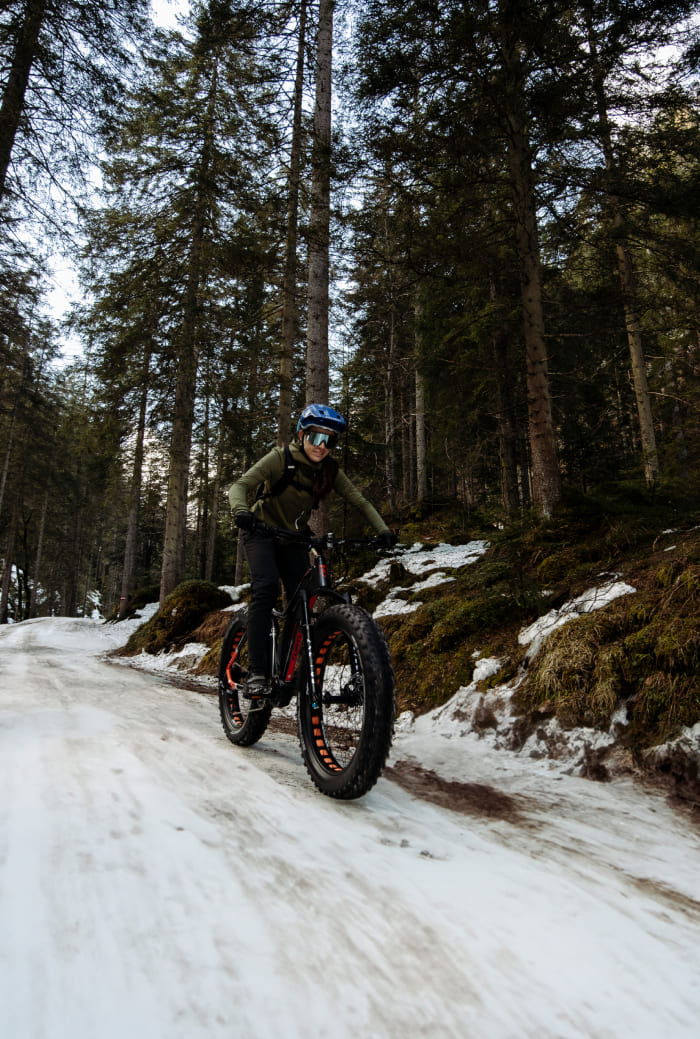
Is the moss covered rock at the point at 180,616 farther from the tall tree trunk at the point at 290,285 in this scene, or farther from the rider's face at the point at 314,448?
the rider's face at the point at 314,448

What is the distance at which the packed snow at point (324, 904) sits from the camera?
1.12 metres

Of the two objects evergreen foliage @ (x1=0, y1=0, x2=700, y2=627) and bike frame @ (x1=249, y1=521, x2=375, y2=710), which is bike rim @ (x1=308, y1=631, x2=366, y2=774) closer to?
bike frame @ (x1=249, y1=521, x2=375, y2=710)

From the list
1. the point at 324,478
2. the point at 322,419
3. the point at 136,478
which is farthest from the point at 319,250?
the point at 136,478

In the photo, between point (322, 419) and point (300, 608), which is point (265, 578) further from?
point (322, 419)

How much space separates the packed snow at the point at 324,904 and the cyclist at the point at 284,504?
33.7 inches

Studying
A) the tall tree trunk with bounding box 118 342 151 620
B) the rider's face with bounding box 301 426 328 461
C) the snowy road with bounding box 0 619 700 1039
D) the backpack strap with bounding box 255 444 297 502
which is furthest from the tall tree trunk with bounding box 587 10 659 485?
the tall tree trunk with bounding box 118 342 151 620

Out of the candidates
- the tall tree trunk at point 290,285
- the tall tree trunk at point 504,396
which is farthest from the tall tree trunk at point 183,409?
the tall tree trunk at point 504,396

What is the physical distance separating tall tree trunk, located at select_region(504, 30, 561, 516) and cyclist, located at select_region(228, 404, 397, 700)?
4.55 metres

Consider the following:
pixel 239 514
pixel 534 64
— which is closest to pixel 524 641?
pixel 239 514

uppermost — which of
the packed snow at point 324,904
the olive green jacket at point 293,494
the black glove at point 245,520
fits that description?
the olive green jacket at point 293,494

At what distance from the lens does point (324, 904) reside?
1533 mm

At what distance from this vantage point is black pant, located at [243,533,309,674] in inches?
134

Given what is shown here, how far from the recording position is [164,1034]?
0.99 m

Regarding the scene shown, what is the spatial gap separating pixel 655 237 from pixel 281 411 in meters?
8.02
